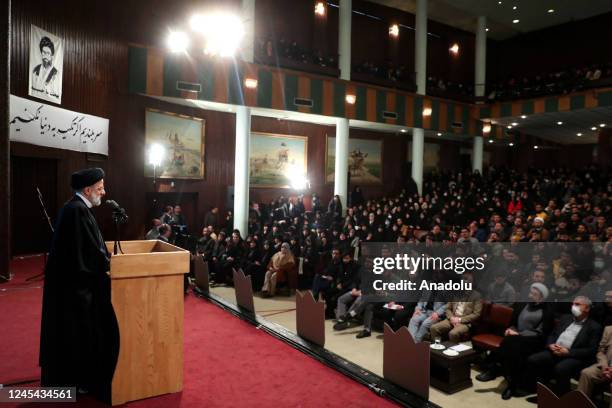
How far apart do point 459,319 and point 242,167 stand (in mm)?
8440

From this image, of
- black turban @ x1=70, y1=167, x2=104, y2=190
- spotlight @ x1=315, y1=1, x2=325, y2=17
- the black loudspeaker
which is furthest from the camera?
spotlight @ x1=315, y1=1, x2=325, y2=17

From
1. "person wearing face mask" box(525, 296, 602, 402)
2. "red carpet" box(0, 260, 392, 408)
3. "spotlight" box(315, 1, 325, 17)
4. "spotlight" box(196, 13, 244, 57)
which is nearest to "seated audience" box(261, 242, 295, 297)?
"red carpet" box(0, 260, 392, 408)

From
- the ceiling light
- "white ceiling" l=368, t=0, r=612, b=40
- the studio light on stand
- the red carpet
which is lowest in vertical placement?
the red carpet

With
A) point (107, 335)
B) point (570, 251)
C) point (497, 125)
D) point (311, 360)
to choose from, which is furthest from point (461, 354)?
point (497, 125)

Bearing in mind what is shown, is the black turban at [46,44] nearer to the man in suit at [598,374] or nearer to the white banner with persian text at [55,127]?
the white banner with persian text at [55,127]

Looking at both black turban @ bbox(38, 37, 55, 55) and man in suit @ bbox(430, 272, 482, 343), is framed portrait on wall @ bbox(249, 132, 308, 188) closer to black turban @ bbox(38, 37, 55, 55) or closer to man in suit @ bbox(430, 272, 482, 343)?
black turban @ bbox(38, 37, 55, 55)

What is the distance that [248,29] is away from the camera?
40.4 feet

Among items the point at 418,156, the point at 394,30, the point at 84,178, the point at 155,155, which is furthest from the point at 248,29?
the point at 84,178

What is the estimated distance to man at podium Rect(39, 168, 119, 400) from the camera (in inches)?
113

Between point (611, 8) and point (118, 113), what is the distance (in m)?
19.1

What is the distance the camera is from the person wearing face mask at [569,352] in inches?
155

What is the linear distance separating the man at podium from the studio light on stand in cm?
860

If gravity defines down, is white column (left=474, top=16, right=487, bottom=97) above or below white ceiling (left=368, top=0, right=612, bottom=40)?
below

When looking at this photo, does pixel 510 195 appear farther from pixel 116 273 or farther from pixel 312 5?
pixel 116 273
